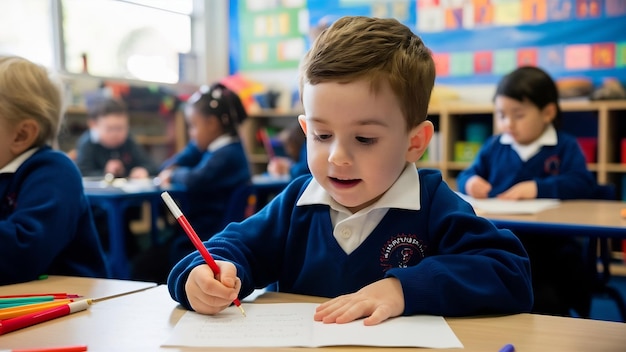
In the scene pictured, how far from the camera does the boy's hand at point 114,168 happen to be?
13.3 feet

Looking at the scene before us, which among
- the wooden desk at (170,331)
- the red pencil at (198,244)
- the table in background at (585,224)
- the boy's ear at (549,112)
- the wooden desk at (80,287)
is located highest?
the boy's ear at (549,112)

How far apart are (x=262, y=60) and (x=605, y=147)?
311 cm

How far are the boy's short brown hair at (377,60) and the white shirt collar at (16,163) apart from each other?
702mm

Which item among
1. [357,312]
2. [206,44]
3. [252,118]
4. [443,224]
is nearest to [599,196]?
[443,224]

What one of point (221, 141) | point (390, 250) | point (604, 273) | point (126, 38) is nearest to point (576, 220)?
point (604, 273)

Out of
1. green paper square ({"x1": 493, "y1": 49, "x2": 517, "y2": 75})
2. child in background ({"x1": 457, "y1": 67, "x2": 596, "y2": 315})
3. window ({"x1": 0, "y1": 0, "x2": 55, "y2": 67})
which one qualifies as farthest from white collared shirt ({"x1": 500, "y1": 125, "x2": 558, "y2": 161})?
window ({"x1": 0, "y1": 0, "x2": 55, "y2": 67})

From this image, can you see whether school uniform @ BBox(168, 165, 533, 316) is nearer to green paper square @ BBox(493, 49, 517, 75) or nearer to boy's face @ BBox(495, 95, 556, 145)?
boy's face @ BBox(495, 95, 556, 145)

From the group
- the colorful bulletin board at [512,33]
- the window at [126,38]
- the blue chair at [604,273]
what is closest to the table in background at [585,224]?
the blue chair at [604,273]

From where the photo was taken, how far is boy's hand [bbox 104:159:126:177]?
4.05 m

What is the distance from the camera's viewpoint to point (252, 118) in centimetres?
580

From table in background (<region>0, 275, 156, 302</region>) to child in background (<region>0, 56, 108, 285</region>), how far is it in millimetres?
75

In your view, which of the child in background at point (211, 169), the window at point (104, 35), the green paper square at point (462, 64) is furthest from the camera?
the green paper square at point (462, 64)

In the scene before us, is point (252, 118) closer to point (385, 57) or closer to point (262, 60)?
point (262, 60)

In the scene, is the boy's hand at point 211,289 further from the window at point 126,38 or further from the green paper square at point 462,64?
the green paper square at point 462,64
